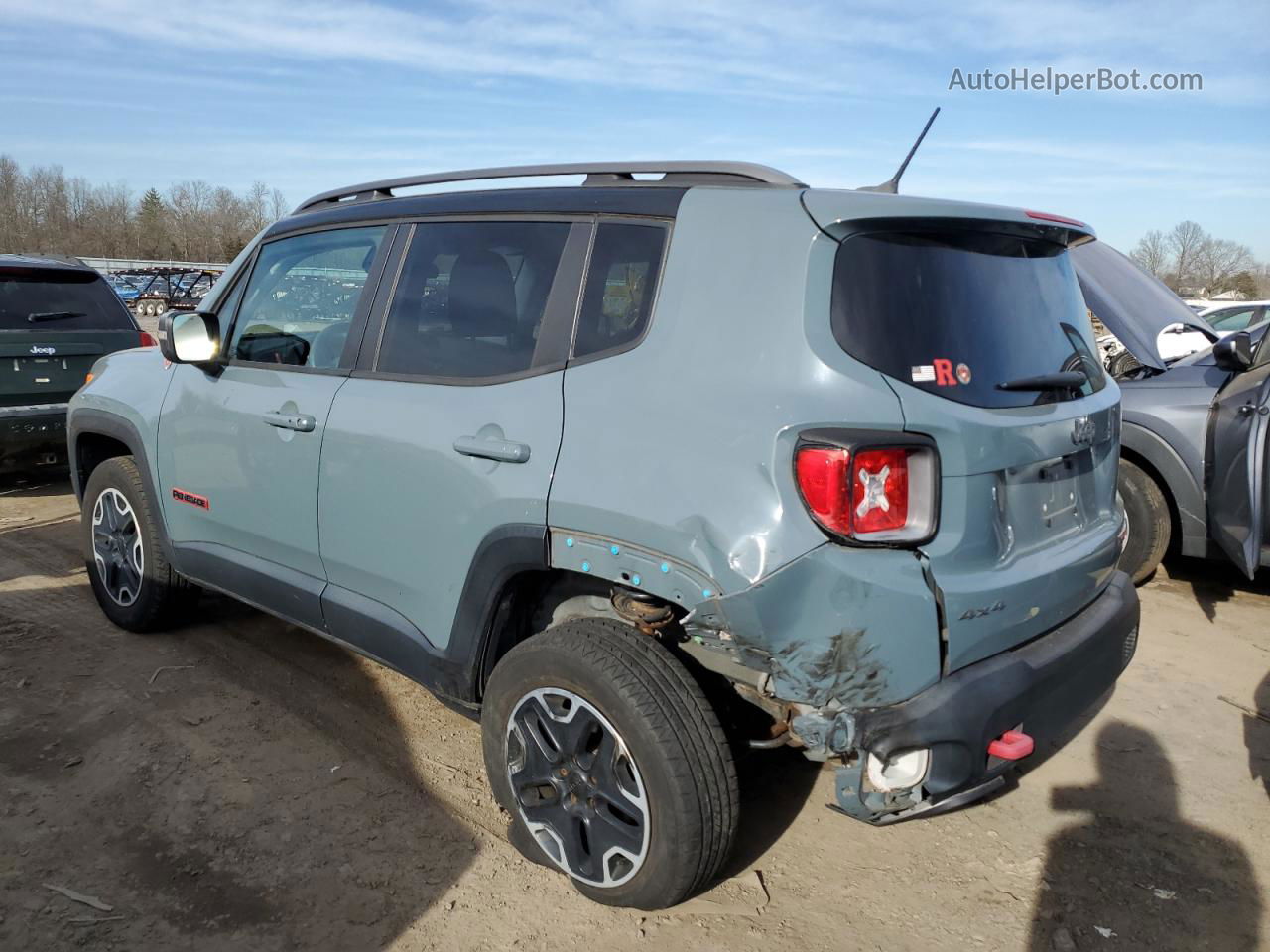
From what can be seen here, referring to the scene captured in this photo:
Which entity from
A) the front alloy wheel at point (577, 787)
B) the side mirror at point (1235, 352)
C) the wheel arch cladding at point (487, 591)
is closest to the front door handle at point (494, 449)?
the wheel arch cladding at point (487, 591)

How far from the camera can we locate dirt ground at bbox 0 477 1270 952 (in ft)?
8.78

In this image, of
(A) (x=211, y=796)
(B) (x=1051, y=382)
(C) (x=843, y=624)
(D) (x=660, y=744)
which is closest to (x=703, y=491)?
(C) (x=843, y=624)

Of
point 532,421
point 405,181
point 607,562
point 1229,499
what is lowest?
point 1229,499

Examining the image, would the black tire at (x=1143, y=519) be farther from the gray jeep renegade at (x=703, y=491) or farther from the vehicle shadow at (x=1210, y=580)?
the gray jeep renegade at (x=703, y=491)

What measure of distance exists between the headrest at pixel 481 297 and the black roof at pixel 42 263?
5.58 m

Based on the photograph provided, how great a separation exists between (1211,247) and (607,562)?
147 ft

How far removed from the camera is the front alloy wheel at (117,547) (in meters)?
4.54

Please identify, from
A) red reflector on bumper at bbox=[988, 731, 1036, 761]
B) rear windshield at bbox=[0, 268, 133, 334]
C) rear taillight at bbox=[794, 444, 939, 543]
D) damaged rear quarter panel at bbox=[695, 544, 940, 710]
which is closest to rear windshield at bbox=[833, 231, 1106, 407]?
rear taillight at bbox=[794, 444, 939, 543]

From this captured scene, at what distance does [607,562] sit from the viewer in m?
2.53

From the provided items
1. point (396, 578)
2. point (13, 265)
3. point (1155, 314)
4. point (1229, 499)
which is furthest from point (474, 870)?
point (13, 265)

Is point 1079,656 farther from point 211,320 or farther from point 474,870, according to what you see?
point 211,320

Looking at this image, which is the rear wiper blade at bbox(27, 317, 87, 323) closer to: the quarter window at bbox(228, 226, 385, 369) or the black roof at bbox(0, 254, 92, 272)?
the black roof at bbox(0, 254, 92, 272)

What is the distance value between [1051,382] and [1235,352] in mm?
2788

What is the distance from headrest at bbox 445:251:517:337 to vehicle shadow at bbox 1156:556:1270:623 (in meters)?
4.20
